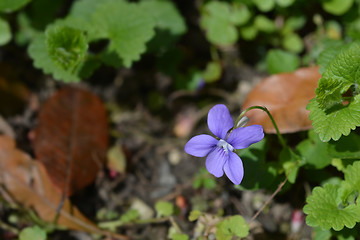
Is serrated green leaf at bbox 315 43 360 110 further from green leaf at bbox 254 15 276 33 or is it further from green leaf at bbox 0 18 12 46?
green leaf at bbox 0 18 12 46

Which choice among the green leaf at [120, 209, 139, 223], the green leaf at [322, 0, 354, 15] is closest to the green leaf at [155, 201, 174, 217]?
the green leaf at [120, 209, 139, 223]

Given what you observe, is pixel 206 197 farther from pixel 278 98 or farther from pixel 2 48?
pixel 2 48

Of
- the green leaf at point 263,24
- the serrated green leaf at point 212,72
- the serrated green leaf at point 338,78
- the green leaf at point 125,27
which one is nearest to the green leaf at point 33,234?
the green leaf at point 125,27

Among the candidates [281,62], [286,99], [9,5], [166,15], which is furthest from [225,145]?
[9,5]

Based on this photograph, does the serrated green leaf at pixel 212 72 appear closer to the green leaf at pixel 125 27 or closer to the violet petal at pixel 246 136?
the green leaf at pixel 125 27

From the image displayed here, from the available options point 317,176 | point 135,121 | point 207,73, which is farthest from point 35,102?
point 317,176

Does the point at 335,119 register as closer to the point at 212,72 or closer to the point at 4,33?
the point at 212,72
